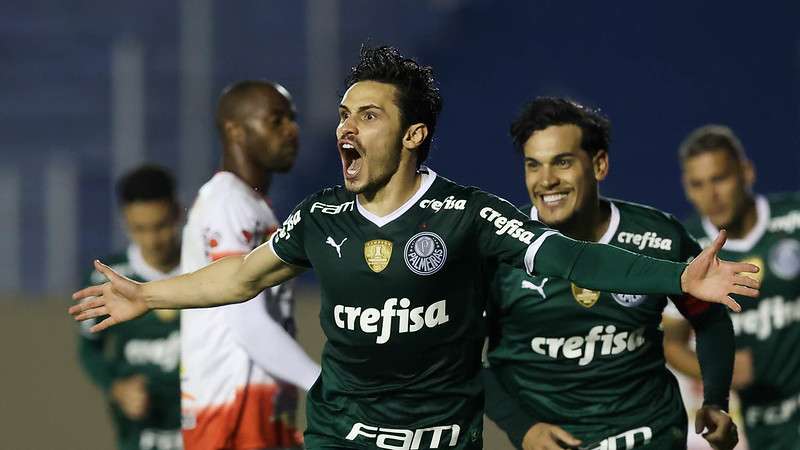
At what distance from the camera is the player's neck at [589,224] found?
441 centimetres

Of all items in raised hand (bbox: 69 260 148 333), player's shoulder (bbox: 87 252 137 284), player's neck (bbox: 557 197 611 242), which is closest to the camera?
raised hand (bbox: 69 260 148 333)

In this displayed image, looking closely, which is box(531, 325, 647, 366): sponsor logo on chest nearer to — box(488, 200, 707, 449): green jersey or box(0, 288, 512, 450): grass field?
box(488, 200, 707, 449): green jersey

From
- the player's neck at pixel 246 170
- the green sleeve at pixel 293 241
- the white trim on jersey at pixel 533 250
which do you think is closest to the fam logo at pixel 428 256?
the white trim on jersey at pixel 533 250

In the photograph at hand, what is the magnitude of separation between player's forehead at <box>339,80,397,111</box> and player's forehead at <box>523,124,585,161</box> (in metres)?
0.78

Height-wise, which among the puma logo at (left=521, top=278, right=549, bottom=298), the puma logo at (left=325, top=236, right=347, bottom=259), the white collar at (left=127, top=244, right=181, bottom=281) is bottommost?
the white collar at (left=127, top=244, right=181, bottom=281)

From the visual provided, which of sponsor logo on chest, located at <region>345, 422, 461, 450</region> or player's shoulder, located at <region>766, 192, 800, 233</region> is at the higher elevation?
player's shoulder, located at <region>766, 192, 800, 233</region>

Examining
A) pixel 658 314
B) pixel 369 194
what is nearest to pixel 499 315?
pixel 658 314

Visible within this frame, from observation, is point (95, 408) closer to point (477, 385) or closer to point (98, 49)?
point (477, 385)

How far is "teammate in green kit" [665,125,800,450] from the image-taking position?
5.97m

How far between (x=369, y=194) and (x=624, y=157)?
33.6 feet

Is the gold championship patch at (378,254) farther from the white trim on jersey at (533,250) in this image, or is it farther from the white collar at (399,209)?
the white trim on jersey at (533,250)

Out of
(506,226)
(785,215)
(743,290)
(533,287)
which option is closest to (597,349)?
(533,287)

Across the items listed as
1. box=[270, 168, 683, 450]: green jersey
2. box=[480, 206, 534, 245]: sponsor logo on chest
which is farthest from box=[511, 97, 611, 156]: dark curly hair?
box=[480, 206, 534, 245]: sponsor logo on chest

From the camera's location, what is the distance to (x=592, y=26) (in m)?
15.2
